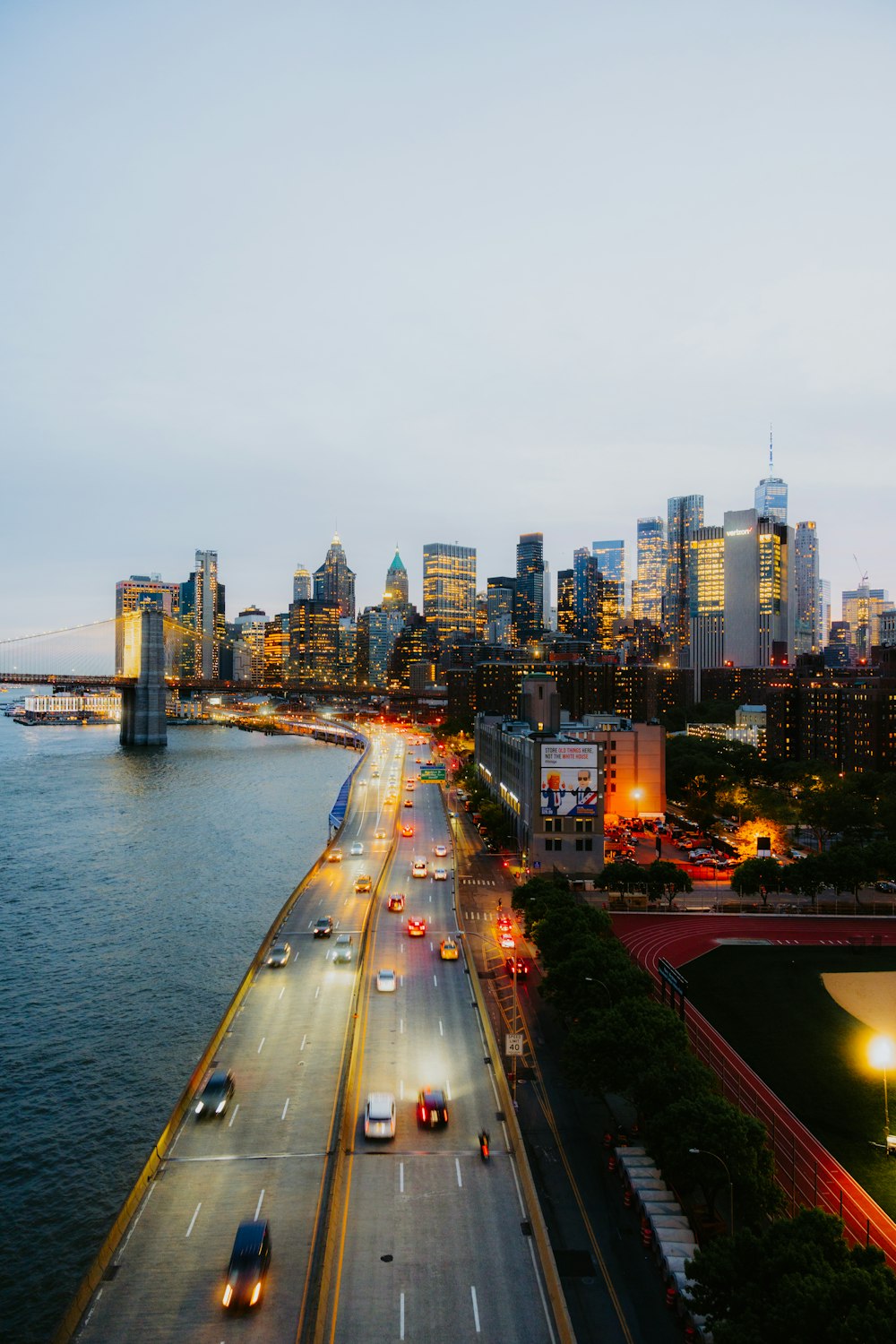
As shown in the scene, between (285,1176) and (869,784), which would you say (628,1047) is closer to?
(285,1176)

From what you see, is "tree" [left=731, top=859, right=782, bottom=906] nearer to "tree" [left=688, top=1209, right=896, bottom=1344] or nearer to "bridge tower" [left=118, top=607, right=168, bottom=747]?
"tree" [left=688, top=1209, right=896, bottom=1344]

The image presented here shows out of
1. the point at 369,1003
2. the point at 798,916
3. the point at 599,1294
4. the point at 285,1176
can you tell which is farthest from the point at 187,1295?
the point at 798,916

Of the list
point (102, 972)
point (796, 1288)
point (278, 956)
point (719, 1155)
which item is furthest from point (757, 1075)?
point (102, 972)

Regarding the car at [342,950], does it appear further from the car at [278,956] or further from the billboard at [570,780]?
the billboard at [570,780]

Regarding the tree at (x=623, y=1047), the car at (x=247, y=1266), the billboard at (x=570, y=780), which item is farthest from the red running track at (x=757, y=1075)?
the car at (x=247, y=1266)

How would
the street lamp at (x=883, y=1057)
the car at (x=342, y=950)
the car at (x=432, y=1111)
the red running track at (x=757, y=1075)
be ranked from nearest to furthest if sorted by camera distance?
the red running track at (x=757, y=1075), the car at (x=432, y=1111), the street lamp at (x=883, y=1057), the car at (x=342, y=950)

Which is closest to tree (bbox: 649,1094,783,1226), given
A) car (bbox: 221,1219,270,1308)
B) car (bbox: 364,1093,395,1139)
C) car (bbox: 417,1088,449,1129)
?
car (bbox: 417,1088,449,1129)
